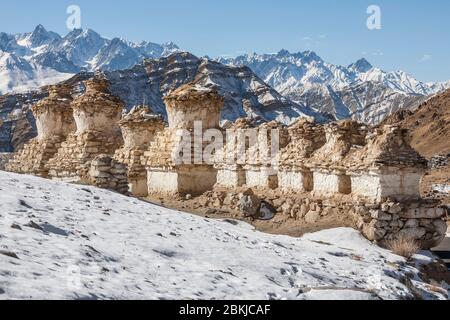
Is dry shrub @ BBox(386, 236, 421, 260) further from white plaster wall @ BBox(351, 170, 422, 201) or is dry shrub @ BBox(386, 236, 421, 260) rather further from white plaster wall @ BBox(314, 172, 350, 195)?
white plaster wall @ BBox(314, 172, 350, 195)

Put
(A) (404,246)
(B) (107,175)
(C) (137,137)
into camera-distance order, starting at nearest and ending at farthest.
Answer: (A) (404,246), (B) (107,175), (C) (137,137)

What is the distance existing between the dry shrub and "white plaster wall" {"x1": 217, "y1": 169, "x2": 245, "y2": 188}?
620 cm

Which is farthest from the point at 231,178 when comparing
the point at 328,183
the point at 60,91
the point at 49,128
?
the point at 60,91

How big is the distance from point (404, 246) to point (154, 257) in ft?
19.5

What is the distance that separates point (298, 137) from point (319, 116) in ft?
392

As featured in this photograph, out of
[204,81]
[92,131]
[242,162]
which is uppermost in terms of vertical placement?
[204,81]

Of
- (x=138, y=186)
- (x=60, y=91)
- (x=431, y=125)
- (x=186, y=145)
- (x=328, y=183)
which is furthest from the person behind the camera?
(x=431, y=125)

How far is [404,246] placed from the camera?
38.1ft

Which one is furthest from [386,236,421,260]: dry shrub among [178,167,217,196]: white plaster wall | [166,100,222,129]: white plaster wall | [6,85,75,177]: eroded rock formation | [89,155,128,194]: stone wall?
[6,85,75,177]: eroded rock formation

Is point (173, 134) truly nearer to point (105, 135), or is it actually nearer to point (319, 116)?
point (105, 135)

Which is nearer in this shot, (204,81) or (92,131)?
(92,131)

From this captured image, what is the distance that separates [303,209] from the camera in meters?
14.1

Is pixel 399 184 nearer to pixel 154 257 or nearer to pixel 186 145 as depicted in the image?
pixel 154 257
